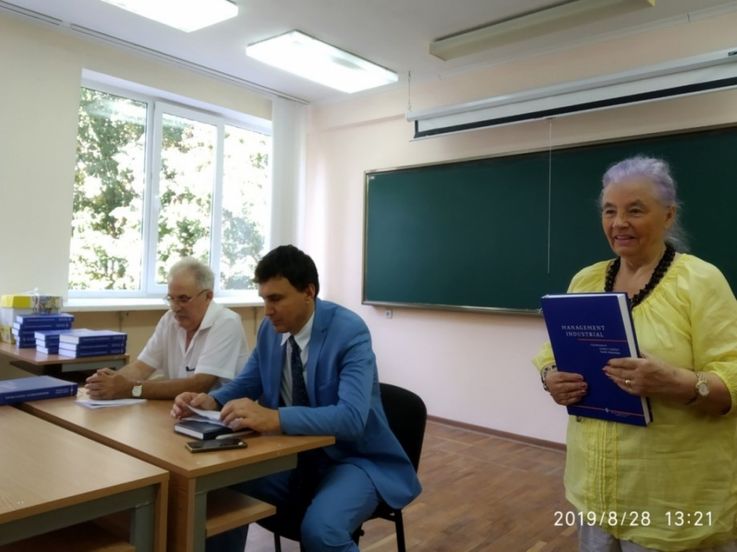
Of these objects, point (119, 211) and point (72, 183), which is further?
point (119, 211)

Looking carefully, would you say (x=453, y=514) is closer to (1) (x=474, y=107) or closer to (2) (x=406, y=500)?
(2) (x=406, y=500)

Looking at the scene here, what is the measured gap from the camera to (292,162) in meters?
5.57

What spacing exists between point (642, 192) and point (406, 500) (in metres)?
1.17

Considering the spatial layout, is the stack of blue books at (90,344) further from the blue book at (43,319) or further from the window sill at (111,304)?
the window sill at (111,304)

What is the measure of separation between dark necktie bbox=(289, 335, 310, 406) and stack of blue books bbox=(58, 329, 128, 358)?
190 centimetres

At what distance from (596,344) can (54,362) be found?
2.91m

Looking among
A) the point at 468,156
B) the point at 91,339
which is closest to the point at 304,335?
the point at 91,339

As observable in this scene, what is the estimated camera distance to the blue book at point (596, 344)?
1.26 metres

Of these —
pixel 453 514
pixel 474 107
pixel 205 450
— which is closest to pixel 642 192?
pixel 205 450

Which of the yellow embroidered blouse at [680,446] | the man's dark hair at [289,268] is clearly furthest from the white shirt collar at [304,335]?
the yellow embroidered blouse at [680,446]

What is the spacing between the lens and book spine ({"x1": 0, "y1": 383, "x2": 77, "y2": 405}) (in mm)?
2043

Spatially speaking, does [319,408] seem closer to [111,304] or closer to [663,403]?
[663,403]

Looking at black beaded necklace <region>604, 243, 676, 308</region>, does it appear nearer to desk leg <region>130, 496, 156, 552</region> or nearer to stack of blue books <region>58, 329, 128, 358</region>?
desk leg <region>130, 496, 156, 552</region>

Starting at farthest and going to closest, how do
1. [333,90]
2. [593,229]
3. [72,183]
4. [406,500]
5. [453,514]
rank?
[333,90], [72,183], [593,229], [453,514], [406,500]
